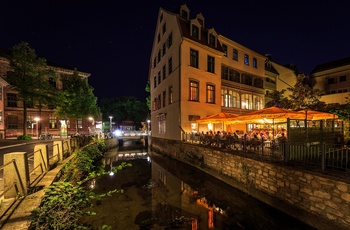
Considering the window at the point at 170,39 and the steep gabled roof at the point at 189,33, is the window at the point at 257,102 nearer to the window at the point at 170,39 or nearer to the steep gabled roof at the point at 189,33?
the steep gabled roof at the point at 189,33

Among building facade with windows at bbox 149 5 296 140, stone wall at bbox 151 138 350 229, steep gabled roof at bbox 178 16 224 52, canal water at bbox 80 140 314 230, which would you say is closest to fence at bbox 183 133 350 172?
stone wall at bbox 151 138 350 229

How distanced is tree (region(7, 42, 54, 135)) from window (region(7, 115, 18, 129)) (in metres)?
13.8

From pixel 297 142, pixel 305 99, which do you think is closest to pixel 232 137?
pixel 297 142

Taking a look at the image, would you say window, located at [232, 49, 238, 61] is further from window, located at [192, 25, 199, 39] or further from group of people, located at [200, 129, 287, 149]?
group of people, located at [200, 129, 287, 149]

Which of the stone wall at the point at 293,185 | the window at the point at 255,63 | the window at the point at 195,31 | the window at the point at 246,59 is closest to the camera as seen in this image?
the stone wall at the point at 293,185

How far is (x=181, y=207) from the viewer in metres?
8.53

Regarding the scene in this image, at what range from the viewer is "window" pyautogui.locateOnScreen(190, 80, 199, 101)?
19.8 m

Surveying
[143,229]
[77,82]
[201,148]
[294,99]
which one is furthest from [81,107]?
[294,99]

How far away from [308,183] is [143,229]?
6299mm

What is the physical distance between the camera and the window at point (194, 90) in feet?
65.1

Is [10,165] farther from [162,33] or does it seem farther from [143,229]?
[162,33]

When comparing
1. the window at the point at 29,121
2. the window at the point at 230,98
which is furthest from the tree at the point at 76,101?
the window at the point at 230,98

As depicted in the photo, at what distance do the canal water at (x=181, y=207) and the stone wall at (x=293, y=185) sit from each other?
657 millimetres

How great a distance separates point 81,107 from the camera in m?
34.4
